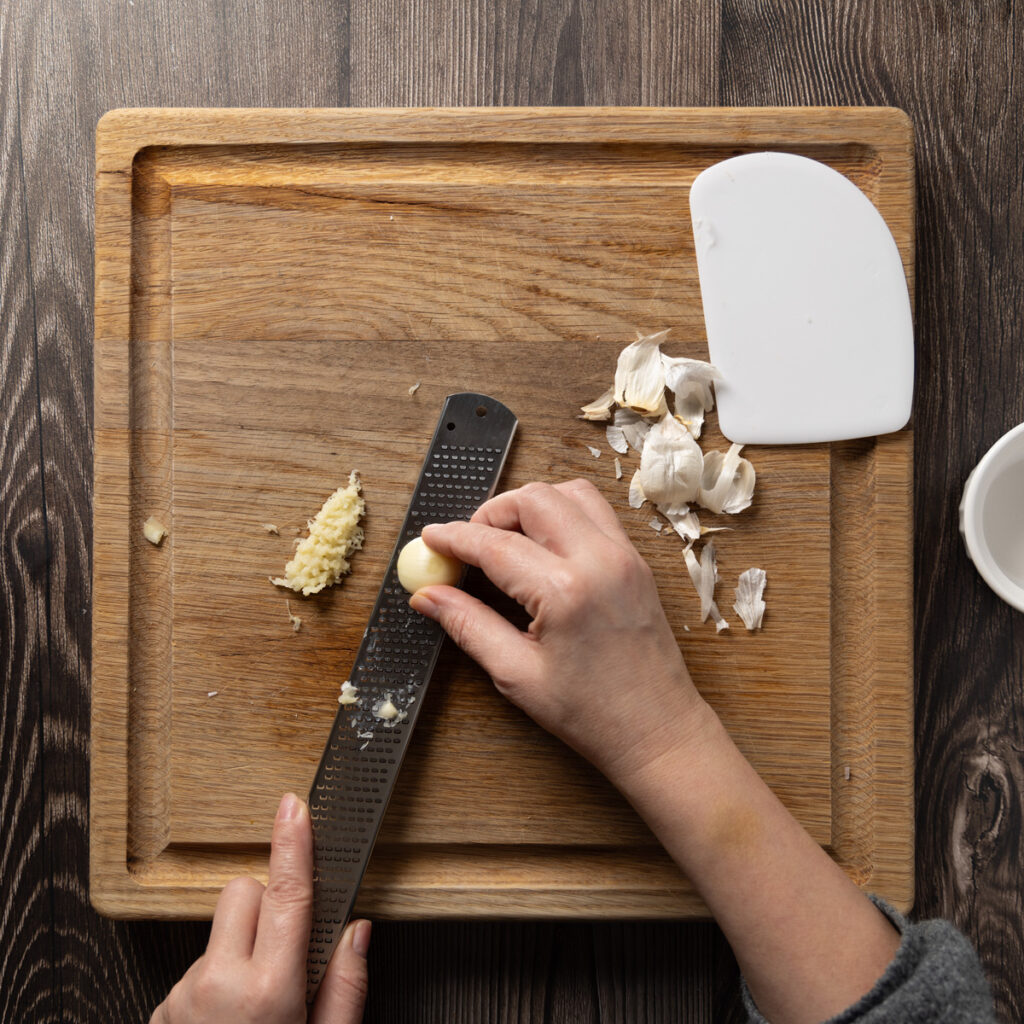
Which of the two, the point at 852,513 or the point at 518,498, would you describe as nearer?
the point at 518,498

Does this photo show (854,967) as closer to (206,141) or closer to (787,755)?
(787,755)

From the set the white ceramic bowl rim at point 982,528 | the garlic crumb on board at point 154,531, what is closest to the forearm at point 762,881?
the white ceramic bowl rim at point 982,528

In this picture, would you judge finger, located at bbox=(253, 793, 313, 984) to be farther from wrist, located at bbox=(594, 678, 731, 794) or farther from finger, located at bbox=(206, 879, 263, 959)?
wrist, located at bbox=(594, 678, 731, 794)

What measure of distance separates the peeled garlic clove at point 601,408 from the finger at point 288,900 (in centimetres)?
63

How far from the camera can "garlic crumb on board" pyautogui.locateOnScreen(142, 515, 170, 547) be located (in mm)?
1082

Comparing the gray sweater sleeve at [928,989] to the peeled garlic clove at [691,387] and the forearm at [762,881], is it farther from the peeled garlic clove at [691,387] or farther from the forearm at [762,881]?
the peeled garlic clove at [691,387]

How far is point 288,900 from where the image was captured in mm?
1012

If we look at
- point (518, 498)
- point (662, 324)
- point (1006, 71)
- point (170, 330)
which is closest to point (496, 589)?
point (518, 498)

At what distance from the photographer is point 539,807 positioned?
1075 mm

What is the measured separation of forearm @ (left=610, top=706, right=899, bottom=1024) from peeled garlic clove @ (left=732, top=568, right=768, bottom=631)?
0.51 feet

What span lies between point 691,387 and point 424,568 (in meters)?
0.42

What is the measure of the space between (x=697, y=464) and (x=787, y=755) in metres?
0.40

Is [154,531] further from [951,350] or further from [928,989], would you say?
[951,350]

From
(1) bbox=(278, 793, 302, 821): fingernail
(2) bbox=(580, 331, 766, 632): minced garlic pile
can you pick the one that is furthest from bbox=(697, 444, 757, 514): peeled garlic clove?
(1) bbox=(278, 793, 302, 821): fingernail
